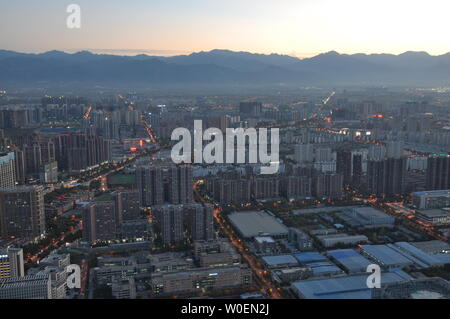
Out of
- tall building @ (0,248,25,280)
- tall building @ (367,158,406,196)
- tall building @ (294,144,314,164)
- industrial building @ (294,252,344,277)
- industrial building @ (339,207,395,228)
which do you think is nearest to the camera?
tall building @ (0,248,25,280)

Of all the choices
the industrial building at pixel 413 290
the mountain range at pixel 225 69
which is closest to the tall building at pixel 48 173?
the industrial building at pixel 413 290

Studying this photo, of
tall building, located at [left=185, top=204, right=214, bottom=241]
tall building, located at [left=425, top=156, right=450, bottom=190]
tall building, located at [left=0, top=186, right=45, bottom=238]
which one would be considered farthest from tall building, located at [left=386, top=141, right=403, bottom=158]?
tall building, located at [left=0, top=186, right=45, bottom=238]

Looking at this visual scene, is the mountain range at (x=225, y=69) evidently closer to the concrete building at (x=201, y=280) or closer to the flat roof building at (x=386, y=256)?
the concrete building at (x=201, y=280)

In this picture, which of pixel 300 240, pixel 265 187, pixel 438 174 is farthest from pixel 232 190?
pixel 438 174

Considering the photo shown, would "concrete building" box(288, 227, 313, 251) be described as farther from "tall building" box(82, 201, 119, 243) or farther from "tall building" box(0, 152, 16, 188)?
"tall building" box(0, 152, 16, 188)

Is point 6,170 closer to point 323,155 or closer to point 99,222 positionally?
point 99,222

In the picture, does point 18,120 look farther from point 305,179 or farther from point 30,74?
point 305,179
